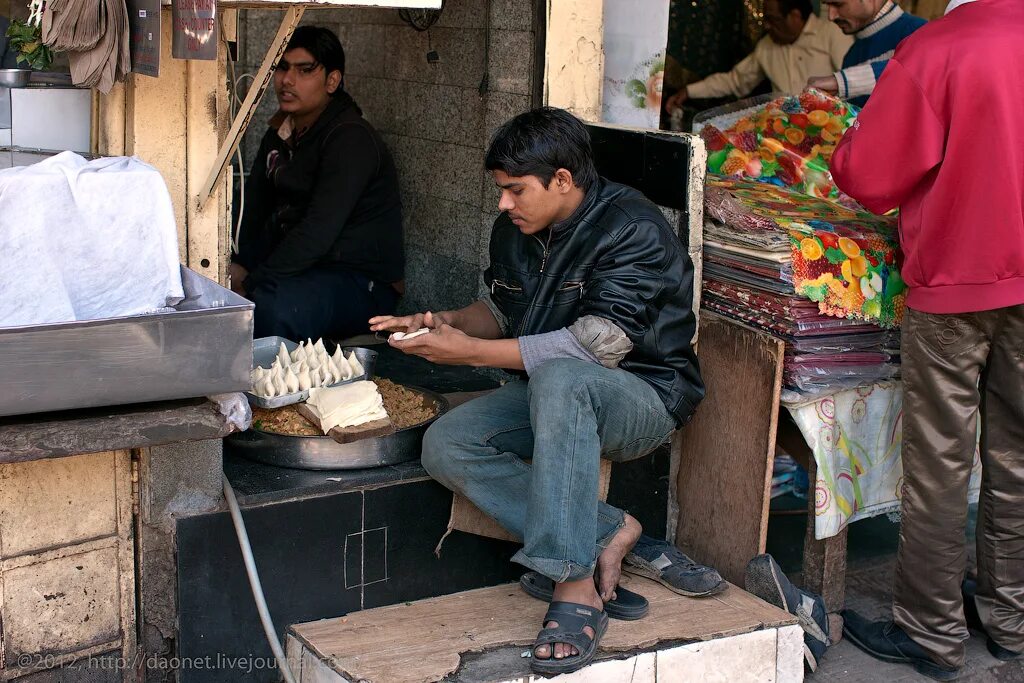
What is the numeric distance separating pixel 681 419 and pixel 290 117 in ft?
7.80

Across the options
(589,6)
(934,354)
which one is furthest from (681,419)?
(589,6)

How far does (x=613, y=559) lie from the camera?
3355 millimetres

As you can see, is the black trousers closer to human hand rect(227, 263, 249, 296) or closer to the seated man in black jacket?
the seated man in black jacket

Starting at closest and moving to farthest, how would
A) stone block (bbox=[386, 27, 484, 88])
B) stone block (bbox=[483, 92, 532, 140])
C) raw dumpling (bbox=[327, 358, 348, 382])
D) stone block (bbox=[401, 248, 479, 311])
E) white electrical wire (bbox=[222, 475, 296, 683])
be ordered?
white electrical wire (bbox=[222, 475, 296, 683]) < raw dumpling (bbox=[327, 358, 348, 382]) < stone block (bbox=[483, 92, 532, 140]) < stone block (bbox=[386, 27, 484, 88]) < stone block (bbox=[401, 248, 479, 311])

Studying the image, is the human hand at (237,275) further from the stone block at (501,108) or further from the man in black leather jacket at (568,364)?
the man in black leather jacket at (568,364)

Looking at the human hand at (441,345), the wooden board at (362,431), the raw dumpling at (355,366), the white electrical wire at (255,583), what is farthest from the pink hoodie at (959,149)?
the white electrical wire at (255,583)

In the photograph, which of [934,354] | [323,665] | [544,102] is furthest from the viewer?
[544,102]

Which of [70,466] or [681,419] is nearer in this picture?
[70,466]

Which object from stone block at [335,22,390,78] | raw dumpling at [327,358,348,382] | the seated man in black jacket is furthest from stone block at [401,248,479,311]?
raw dumpling at [327,358,348,382]

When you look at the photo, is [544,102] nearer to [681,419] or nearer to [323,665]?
[681,419]

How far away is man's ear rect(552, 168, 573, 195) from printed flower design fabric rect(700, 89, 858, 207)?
117 cm

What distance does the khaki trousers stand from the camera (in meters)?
3.37

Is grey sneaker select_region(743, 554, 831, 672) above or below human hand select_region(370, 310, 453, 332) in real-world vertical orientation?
below

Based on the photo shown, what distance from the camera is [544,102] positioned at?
3.98 meters
